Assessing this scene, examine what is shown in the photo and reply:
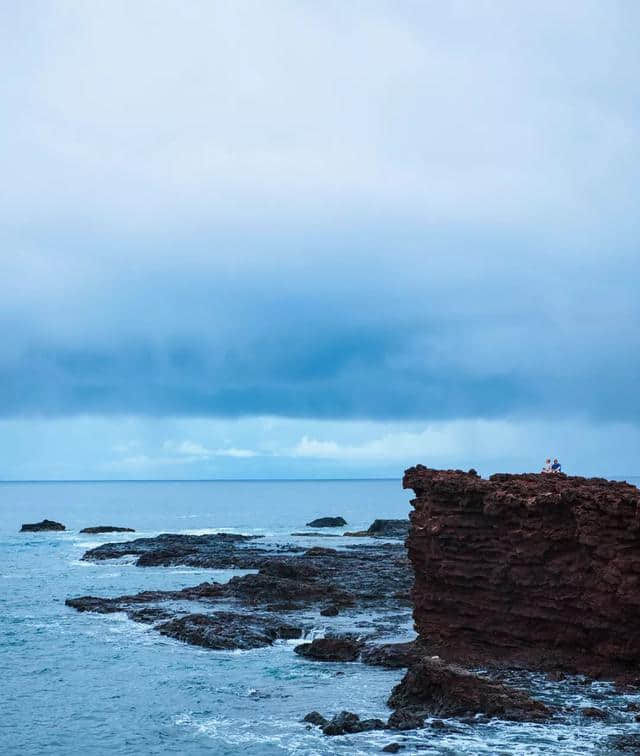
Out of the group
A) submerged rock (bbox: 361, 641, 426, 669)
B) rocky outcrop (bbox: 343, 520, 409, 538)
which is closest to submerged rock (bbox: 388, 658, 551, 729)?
submerged rock (bbox: 361, 641, 426, 669)

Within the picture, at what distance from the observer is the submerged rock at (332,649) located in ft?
117

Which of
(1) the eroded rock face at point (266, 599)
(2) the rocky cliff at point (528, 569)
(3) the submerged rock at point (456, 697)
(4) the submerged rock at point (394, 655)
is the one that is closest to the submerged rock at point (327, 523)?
(1) the eroded rock face at point (266, 599)

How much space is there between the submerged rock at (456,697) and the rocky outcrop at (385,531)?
74528 mm

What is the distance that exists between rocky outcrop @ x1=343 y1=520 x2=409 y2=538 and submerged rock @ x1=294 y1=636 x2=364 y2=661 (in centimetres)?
6539

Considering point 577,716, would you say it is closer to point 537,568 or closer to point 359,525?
point 537,568

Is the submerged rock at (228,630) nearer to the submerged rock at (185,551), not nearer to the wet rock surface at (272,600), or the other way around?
the wet rock surface at (272,600)

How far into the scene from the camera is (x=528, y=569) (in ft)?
102

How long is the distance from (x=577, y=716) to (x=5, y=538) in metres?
102

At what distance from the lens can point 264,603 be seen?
48.8 meters

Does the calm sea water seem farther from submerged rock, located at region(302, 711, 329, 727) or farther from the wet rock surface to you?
the wet rock surface

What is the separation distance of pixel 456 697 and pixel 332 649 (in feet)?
34.7

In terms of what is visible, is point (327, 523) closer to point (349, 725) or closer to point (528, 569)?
point (528, 569)

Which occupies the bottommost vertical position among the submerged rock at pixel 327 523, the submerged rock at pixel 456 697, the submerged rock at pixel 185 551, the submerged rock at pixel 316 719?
the submerged rock at pixel 327 523

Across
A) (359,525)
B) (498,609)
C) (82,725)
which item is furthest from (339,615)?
(359,525)
